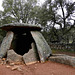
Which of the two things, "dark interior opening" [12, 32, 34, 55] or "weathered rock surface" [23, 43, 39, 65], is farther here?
"dark interior opening" [12, 32, 34, 55]

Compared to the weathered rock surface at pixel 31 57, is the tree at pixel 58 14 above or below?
above

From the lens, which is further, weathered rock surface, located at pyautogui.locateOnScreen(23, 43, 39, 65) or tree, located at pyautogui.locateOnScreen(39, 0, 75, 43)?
tree, located at pyautogui.locateOnScreen(39, 0, 75, 43)

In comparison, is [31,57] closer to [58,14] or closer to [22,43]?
[22,43]

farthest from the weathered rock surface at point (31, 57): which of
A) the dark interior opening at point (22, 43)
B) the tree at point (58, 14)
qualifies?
the tree at point (58, 14)

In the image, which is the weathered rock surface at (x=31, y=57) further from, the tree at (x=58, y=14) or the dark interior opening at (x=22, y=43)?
the tree at (x=58, y=14)

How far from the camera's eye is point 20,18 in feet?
59.1

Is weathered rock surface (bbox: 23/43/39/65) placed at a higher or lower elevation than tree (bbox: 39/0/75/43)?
lower

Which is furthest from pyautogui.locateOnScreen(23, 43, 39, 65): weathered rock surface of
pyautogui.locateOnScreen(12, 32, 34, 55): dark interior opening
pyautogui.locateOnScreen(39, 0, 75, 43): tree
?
pyautogui.locateOnScreen(39, 0, 75, 43): tree

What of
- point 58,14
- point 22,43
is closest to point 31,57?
point 22,43

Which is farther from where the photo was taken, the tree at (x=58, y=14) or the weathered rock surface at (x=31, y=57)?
the tree at (x=58, y=14)

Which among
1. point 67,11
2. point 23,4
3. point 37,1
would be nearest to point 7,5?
point 23,4

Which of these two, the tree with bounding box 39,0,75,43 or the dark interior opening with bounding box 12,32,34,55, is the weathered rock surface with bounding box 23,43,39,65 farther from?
the tree with bounding box 39,0,75,43

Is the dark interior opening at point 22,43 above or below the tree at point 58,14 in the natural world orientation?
below

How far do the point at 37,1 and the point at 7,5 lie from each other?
6.89m
